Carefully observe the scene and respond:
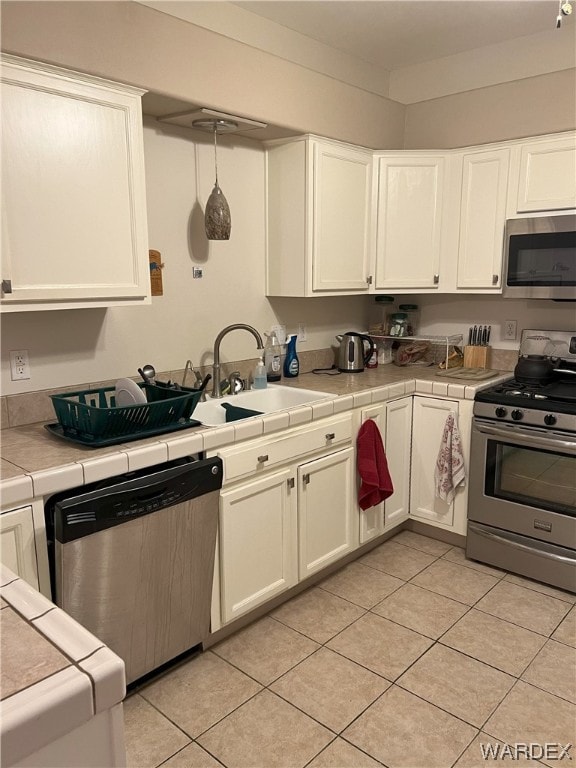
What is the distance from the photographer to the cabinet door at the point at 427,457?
3.12 meters

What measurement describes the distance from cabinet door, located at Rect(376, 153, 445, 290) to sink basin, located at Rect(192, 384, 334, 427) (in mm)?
932

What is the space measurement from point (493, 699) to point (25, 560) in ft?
5.51

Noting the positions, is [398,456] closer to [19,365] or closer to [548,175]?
[548,175]

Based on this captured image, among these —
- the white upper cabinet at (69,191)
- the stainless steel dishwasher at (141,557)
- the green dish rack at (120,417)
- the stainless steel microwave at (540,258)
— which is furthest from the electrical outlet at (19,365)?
the stainless steel microwave at (540,258)

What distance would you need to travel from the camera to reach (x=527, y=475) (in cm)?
282

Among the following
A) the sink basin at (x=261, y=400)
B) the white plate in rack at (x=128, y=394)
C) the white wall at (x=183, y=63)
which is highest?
the white wall at (x=183, y=63)

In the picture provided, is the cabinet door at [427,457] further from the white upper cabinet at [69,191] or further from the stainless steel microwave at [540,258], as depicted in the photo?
the white upper cabinet at [69,191]

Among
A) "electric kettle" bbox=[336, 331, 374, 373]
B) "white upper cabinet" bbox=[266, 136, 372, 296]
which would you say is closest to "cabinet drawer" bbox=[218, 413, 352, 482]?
"electric kettle" bbox=[336, 331, 374, 373]

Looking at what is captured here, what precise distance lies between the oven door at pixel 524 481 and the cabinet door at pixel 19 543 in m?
2.13

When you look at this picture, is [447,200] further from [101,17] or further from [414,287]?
[101,17]

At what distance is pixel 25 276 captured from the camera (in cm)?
191

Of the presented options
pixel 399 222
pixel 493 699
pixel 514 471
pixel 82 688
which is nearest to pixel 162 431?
pixel 82 688

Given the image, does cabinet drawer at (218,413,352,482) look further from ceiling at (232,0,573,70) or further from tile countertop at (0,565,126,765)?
ceiling at (232,0,573,70)

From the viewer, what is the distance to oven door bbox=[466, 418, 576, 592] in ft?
8.85
